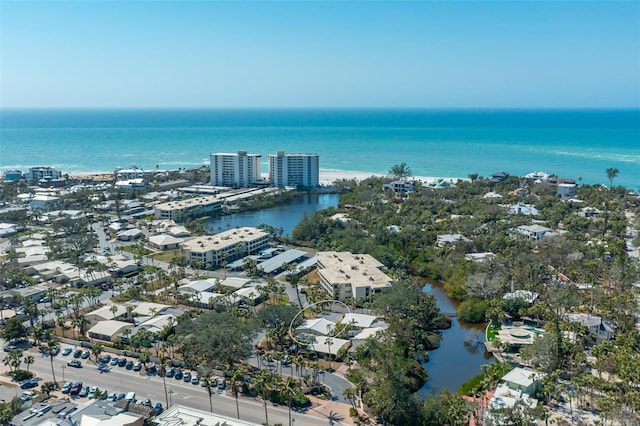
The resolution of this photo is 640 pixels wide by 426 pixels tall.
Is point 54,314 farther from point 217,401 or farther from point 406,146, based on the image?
point 406,146

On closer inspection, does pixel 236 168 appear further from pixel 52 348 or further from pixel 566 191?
pixel 52 348

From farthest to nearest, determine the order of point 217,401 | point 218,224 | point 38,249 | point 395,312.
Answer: point 218,224 → point 38,249 → point 395,312 → point 217,401

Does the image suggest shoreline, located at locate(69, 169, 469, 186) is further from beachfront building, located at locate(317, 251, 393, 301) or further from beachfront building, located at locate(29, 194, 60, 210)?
beachfront building, located at locate(317, 251, 393, 301)

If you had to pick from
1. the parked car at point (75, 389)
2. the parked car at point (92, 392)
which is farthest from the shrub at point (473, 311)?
the parked car at point (75, 389)

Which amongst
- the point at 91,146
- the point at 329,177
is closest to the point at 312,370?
the point at 329,177

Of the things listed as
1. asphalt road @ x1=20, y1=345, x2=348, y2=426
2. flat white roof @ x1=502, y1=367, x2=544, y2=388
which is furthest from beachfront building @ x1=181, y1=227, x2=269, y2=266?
flat white roof @ x1=502, y1=367, x2=544, y2=388

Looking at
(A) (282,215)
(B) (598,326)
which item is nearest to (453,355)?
(B) (598,326)

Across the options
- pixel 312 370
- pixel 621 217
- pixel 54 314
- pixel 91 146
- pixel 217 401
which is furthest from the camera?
pixel 91 146
